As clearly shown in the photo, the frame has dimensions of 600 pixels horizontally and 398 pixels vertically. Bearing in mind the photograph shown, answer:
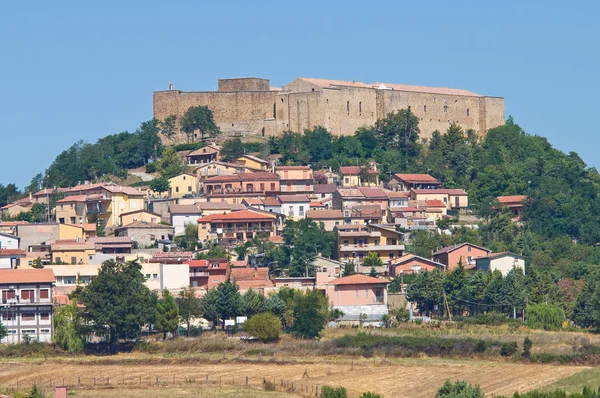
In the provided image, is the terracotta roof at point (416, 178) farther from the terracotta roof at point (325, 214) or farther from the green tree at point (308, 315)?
the green tree at point (308, 315)

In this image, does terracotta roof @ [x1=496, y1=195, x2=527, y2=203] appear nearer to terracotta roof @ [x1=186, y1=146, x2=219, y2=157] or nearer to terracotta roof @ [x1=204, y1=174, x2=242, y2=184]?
terracotta roof @ [x1=204, y1=174, x2=242, y2=184]

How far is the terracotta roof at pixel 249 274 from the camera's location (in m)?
64.3

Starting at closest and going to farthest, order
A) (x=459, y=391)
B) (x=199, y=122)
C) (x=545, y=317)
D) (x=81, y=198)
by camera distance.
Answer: (x=459, y=391)
(x=545, y=317)
(x=81, y=198)
(x=199, y=122)

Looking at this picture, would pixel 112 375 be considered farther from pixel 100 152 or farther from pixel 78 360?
pixel 100 152

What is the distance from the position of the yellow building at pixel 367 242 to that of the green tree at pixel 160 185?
44.6 feet

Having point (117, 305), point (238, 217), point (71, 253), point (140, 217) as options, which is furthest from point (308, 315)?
point (140, 217)

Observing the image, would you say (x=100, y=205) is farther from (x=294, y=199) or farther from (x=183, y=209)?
(x=294, y=199)

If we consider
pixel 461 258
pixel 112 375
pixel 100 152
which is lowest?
pixel 112 375

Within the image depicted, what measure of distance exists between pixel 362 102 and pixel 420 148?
533 centimetres

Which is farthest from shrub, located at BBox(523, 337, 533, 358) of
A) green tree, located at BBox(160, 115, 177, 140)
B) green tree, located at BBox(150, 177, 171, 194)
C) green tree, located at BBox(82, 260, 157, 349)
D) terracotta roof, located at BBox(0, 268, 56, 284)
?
green tree, located at BBox(160, 115, 177, 140)

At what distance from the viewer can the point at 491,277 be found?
202 ft

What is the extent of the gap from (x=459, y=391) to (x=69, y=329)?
18.9 metres

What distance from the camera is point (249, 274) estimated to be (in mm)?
64750

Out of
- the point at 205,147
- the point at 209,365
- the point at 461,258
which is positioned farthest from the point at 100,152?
the point at 209,365
